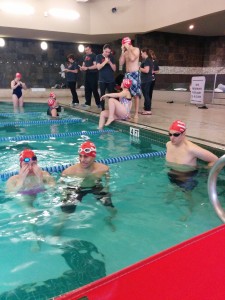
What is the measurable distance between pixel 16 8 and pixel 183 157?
12104 millimetres

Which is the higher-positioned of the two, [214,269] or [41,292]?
[214,269]

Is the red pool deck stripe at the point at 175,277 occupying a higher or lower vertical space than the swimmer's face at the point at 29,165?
higher

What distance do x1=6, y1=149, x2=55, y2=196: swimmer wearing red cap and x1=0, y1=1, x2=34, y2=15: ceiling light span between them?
11.9 metres

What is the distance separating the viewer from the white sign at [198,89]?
11.2 metres

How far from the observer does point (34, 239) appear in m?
2.72

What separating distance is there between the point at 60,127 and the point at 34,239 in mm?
5635

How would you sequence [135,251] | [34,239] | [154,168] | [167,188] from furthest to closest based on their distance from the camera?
[154,168] < [167,188] < [34,239] < [135,251]

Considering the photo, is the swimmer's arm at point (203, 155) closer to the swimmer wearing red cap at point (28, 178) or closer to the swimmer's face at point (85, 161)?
the swimmer's face at point (85, 161)

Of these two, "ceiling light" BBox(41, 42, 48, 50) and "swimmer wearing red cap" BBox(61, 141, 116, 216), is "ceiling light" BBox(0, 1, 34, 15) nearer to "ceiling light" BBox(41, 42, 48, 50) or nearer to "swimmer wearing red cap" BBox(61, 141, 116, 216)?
"ceiling light" BBox(41, 42, 48, 50)

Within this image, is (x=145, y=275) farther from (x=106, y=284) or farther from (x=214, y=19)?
(x=214, y=19)

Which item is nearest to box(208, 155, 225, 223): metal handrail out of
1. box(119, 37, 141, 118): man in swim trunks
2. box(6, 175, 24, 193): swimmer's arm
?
box(6, 175, 24, 193): swimmer's arm

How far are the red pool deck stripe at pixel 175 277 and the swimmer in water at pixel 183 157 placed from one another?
278 cm

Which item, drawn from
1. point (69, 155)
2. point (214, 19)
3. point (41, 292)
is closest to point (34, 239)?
point (41, 292)

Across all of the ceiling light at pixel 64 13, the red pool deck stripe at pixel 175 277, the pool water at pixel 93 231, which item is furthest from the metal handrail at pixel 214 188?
the ceiling light at pixel 64 13
